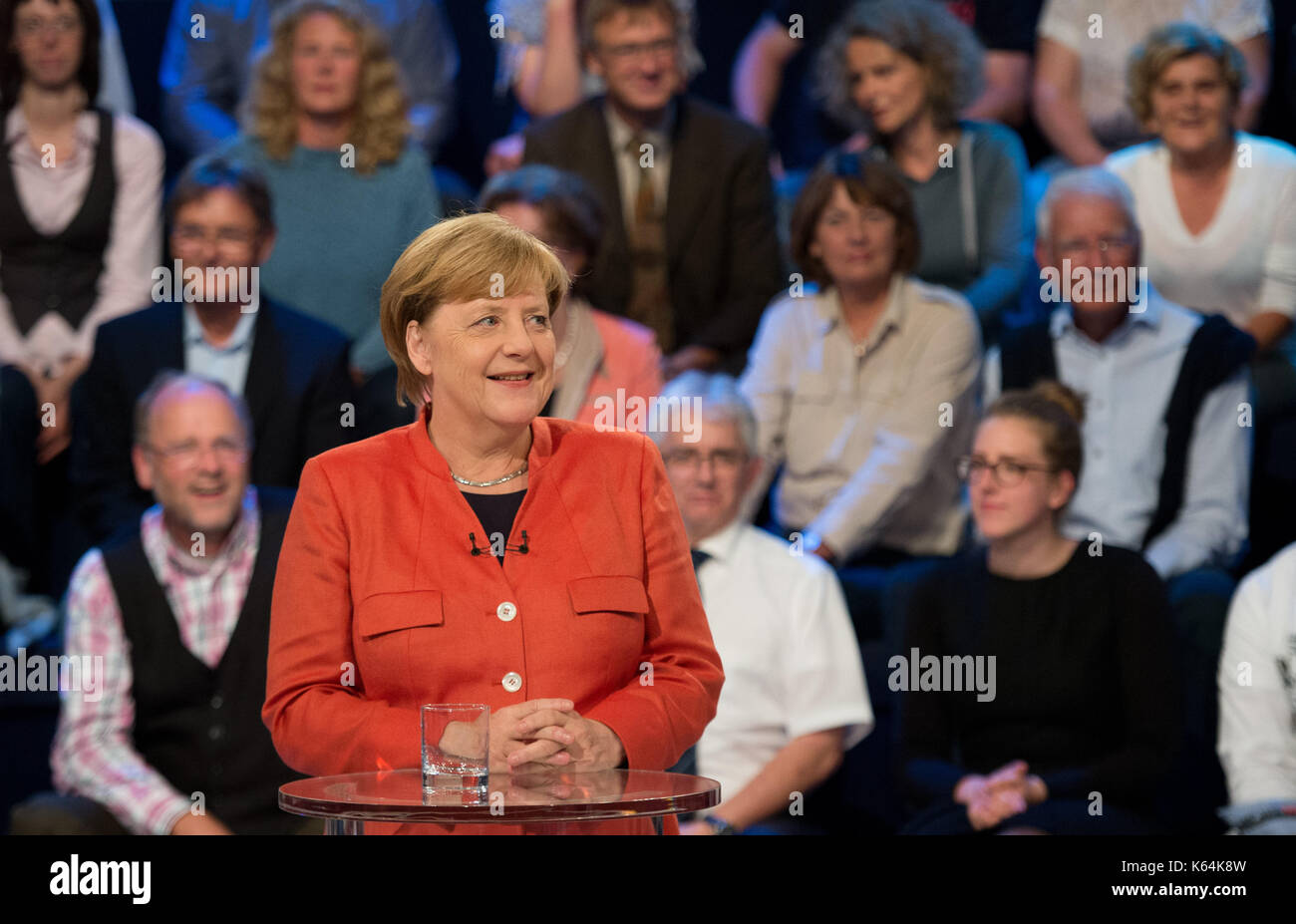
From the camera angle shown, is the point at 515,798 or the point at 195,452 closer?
the point at 515,798

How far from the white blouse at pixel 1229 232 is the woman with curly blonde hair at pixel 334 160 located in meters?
1.98

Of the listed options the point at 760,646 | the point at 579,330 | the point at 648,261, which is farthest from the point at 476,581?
the point at 648,261

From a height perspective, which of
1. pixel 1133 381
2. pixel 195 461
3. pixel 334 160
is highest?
pixel 334 160

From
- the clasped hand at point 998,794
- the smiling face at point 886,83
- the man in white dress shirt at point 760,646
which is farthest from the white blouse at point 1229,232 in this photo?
the clasped hand at point 998,794

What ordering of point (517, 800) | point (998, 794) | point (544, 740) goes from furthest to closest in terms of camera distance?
point (998, 794) → point (544, 740) → point (517, 800)

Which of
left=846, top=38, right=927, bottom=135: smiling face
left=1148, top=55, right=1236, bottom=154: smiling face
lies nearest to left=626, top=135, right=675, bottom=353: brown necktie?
left=846, top=38, right=927, bottom=135: smiling face

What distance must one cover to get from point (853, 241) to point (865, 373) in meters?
0.36

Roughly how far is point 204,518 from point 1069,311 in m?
2.32

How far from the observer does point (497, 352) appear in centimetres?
197

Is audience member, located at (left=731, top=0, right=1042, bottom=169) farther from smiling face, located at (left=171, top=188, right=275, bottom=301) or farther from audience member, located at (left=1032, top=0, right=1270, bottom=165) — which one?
smiling face, located at (left=171, top=188, right=275, bottom=301)

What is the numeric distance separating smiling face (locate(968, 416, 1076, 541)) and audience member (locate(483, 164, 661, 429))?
0.87 meters

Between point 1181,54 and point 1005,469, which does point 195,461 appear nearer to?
point 1005,469
